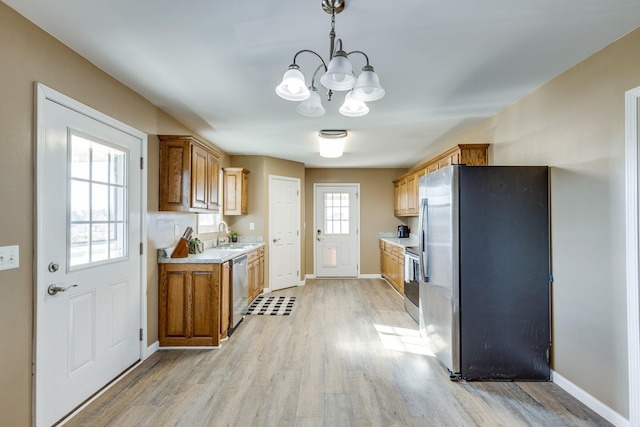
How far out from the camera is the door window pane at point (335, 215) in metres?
6.77

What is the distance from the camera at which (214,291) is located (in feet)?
10.2

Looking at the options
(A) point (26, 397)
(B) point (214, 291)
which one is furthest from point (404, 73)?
(A) point (26, 397)

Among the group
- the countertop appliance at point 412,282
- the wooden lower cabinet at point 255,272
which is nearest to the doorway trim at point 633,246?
the countertop appliance at point 412,282

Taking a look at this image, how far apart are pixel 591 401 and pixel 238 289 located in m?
3.30

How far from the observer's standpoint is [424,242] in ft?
10.0

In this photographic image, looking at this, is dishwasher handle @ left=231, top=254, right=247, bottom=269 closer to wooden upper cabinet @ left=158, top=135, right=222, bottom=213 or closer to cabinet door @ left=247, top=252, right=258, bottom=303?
cabinet door @ left=247, top=252, right=258, bottom=303

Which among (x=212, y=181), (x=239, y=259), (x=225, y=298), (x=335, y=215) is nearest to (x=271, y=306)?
(x=239, y=259)

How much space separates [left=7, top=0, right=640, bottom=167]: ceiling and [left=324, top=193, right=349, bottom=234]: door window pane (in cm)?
361

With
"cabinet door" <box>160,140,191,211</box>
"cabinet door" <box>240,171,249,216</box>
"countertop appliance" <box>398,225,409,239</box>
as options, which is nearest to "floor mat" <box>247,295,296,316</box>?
"cabinet door" <box>240,171,249,216</box>

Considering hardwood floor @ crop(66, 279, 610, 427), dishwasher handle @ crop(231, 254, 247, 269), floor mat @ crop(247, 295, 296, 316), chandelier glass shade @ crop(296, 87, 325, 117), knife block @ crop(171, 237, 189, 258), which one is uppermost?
chandelier glass shade @ crop(296, 87, 325, 117)

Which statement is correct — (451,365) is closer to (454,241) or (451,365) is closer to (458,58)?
(454,241)

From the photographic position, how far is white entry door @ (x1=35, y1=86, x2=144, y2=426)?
6.16 ft

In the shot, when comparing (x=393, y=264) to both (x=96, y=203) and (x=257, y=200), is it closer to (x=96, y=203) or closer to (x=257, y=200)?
(x=257, y=200)

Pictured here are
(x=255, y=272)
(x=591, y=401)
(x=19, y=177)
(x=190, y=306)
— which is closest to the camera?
(x=19, y=177)
